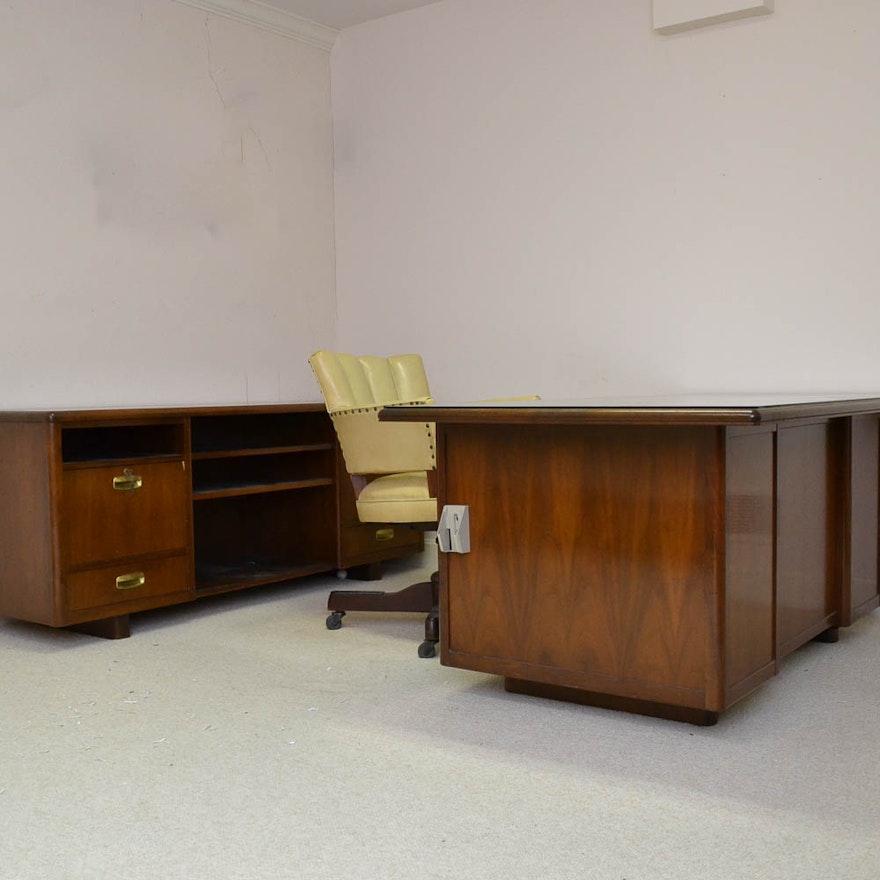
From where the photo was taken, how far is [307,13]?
5.50m

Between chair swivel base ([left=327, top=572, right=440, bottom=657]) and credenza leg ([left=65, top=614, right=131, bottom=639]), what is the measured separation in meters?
0.75

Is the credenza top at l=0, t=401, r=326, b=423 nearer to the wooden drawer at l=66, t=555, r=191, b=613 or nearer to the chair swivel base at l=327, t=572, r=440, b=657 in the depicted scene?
the wooden drawer at l=66, t=555, r=191, b=613

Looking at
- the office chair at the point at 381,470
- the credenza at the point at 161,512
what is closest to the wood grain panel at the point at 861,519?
the office chair at the point at 381,470

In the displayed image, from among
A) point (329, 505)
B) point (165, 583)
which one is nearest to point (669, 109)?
point (329, 505)

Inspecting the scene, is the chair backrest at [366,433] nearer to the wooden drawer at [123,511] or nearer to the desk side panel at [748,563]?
the wooden drawer at [123,511]

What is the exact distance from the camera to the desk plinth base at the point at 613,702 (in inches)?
107

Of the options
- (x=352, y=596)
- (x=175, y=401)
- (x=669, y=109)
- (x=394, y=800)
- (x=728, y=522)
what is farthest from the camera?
(x=175, y=401)

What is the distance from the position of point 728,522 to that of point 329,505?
2479 millimetres

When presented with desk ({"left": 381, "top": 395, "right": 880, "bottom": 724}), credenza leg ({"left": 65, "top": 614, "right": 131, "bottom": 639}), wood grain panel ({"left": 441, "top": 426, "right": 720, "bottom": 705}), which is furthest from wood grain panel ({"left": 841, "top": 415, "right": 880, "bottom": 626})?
credenza leg ({"left": 65, "top": 614, "right": 131, "bottom": 639})

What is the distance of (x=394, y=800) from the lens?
89.0 inches

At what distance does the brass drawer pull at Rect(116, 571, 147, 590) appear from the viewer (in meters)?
3.84

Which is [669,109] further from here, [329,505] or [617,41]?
[329,505]

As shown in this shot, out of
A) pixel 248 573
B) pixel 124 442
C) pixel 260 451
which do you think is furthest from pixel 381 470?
pixel 124 442

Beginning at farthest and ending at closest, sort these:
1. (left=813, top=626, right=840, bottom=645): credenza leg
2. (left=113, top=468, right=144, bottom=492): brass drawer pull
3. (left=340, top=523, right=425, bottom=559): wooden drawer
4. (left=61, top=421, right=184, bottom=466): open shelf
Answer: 1. (left=340, top=523, right=425, bottom=559): wooden drawer
2. (left=61, top=421, right=184, bottom=466): open shelf
3. (left=113, top=468, right=144, bottom=492): brass drawer pull
4. (left=813, top=626, right=840, bottom=645): credenza leg
